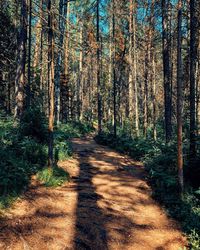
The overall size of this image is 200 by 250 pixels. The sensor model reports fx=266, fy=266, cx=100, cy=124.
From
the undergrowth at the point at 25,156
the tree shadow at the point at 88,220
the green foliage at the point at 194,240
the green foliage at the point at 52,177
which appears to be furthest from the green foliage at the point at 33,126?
the green foliage at the point at 194,240

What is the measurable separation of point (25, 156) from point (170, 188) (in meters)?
5.07

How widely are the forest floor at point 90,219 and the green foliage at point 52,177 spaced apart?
213mm

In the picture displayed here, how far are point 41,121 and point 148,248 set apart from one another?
7.16 meters

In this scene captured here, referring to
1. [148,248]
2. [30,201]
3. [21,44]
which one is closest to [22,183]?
[30,201]

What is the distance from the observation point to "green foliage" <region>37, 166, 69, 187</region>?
27.2 ft

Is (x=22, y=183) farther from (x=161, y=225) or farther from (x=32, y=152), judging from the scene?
(x=161, y=225)

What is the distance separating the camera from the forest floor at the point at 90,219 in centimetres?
554

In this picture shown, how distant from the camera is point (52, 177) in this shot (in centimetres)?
858

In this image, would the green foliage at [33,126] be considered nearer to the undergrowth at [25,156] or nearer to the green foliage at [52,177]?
the undergrowth at [25,156]

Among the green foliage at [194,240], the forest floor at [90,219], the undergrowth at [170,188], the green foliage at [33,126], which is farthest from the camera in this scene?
the green foliage at [33,126]

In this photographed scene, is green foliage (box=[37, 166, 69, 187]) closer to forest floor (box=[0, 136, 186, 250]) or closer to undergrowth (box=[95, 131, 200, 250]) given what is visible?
forest floor (box=[0, 136, 186, 250])

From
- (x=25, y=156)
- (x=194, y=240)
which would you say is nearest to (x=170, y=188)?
(x=194, y=240)

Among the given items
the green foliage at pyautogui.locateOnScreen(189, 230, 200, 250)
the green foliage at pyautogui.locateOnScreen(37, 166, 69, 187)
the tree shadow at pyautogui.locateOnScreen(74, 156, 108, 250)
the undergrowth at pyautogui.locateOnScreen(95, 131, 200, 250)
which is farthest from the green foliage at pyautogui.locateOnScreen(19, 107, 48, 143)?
the green foliage at pyautogui.locateOnScreen(189, 230, 200, 250)

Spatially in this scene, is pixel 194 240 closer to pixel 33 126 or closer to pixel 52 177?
pixel 52 177
